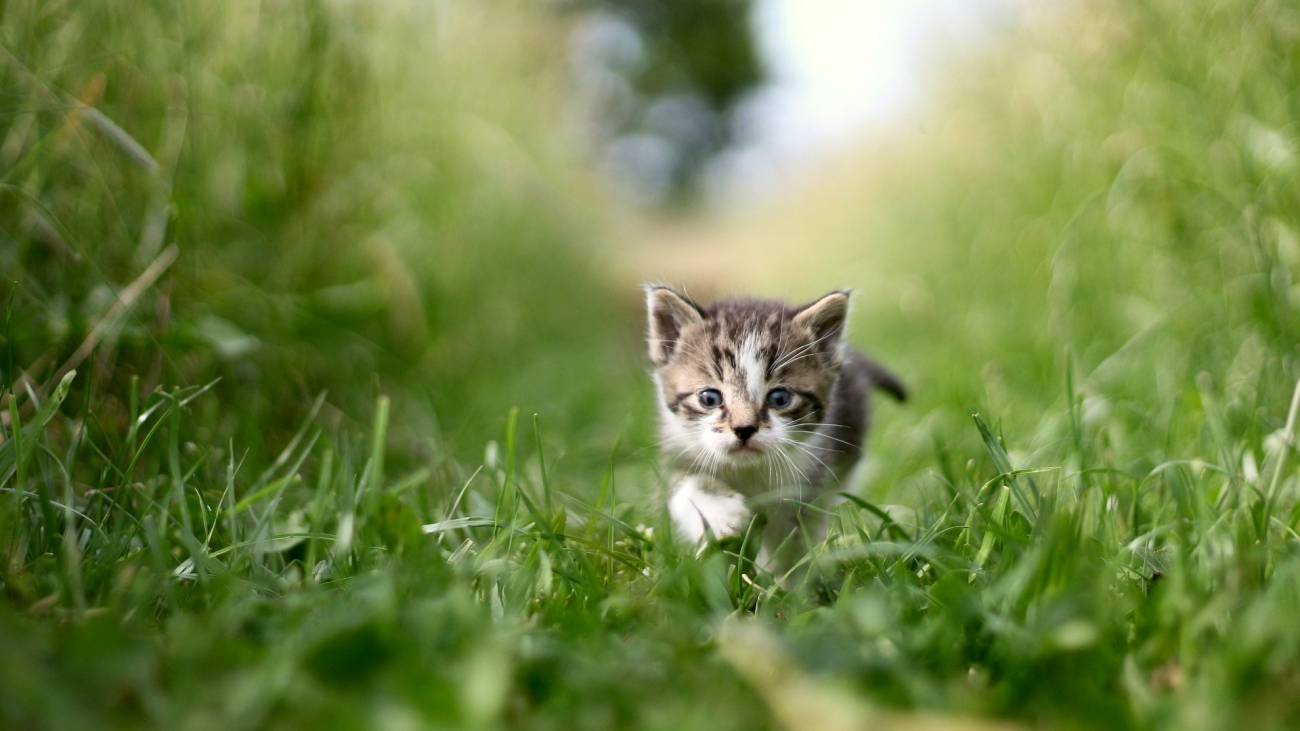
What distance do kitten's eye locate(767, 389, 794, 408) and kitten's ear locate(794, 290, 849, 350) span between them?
0.64 feet

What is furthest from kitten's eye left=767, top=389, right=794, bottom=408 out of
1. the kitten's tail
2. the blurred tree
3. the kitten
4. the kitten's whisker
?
the blurred tree

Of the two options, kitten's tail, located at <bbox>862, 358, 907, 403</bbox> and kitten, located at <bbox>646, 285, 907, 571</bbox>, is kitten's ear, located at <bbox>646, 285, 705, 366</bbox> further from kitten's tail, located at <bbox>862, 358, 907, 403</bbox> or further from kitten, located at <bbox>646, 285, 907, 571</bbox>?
kitten's tail, located at <bbox>862, 358, 907, 403</bbox>

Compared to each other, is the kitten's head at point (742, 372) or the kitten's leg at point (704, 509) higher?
the kitten's head at point (742, 372)

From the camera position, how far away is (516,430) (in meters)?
2.03

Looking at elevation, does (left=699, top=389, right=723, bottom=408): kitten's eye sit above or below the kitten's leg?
above

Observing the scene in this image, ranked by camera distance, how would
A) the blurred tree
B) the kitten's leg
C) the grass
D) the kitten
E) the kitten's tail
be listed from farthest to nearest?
the blurred tree < the kitten's tail < the kitten < the kitten's leg < the grass

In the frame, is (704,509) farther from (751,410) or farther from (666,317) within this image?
(666,317)

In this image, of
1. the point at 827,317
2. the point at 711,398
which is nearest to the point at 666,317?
the point at 711,398

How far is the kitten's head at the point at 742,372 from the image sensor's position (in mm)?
2277

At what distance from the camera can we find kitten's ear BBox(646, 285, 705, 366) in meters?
2.52

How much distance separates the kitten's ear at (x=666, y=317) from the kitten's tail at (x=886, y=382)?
67cm

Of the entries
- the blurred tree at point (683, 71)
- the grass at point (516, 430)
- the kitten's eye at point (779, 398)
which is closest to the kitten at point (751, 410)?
the kitten's eye at point (779, 398)

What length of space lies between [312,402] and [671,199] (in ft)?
83.0

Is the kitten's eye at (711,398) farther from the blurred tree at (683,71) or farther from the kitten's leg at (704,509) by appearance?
the blurred tree at (683,71)
